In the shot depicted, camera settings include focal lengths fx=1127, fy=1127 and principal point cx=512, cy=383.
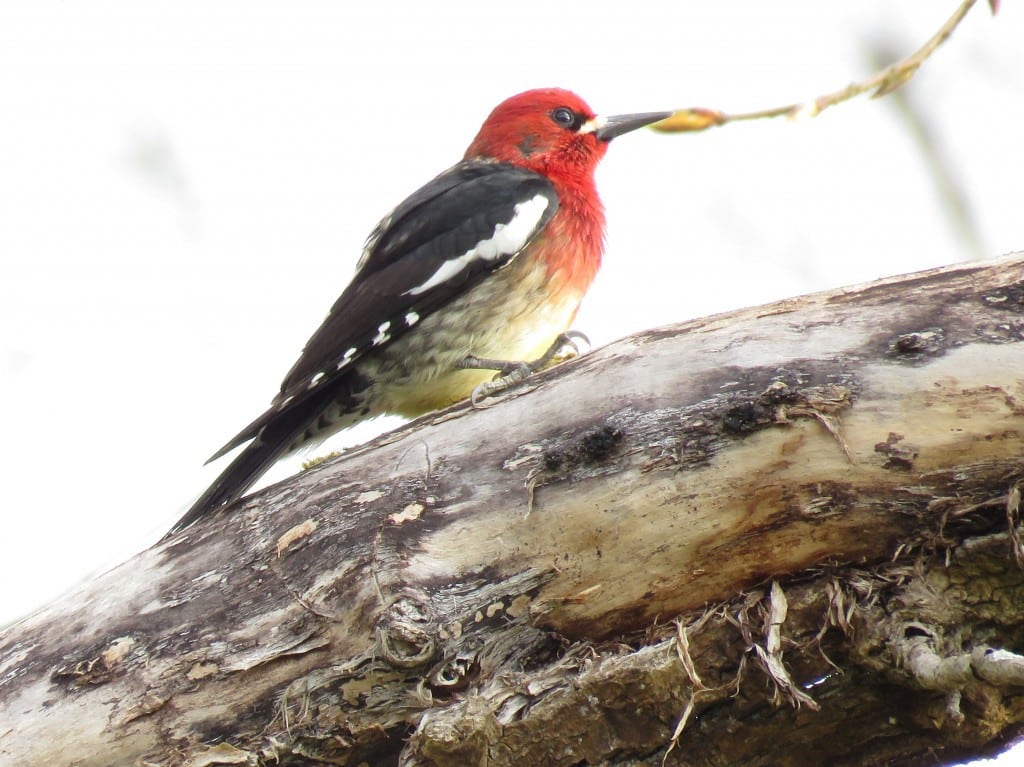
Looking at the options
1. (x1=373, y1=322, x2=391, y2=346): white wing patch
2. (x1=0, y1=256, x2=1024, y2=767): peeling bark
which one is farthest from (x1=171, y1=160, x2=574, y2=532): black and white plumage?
(x1=0, y1=256, x2=1024, y2=767): peeling bark

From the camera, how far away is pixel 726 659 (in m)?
2.32

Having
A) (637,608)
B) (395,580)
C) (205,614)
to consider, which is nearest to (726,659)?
(637,608)

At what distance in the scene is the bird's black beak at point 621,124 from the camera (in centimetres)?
512

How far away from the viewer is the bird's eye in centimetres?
513

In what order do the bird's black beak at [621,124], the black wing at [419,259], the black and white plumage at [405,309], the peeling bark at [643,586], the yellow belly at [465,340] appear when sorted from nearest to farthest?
1. the peeling bark at [643,586]
2. the black and white plumage at [405,309]
3. the black wing at [419,259]
4. the yellow belly at [465,340]
5. the bird's black beak at [621,124]

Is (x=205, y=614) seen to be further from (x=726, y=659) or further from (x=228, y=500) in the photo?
(x=726, y=659)

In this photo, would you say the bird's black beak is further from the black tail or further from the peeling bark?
the peeling bark

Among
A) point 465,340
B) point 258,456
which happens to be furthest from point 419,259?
point 258,456

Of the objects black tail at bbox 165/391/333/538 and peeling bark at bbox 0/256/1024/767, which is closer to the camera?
peeling bark at bbox 0/256/1024/767

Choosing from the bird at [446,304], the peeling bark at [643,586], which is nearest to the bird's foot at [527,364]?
the bird at [446,304]

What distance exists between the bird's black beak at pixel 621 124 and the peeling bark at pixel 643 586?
8.37 ft

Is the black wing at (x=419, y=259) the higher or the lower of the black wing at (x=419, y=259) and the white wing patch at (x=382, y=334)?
the higher

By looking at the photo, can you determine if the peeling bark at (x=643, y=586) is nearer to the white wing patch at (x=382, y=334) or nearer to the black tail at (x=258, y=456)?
the black tail at (x=258, y=456)

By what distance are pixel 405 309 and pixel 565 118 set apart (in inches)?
61.7
